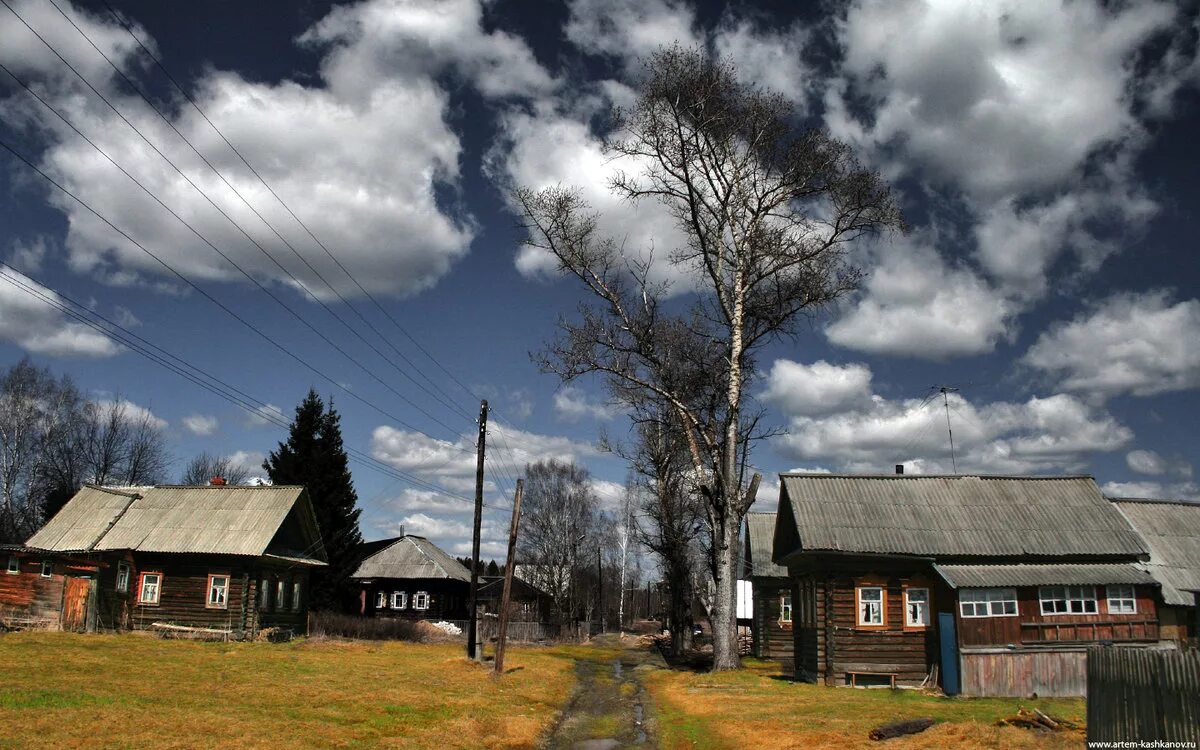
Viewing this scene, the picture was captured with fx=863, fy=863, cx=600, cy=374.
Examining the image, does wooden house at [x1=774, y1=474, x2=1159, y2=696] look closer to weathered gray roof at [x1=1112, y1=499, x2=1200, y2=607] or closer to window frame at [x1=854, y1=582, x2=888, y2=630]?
window frame at [x1=854, y1=582, x2=888, y2=630]

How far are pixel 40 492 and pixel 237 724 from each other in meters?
54.0

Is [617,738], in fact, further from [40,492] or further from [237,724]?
[40,492]

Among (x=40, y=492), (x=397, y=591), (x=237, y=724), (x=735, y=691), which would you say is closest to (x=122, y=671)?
(x=237, y=724)

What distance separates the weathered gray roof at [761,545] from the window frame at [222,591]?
76.7 ft

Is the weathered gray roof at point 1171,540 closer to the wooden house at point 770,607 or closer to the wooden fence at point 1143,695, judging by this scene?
the wooden house at point 770,607

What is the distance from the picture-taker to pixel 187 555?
3662 cm

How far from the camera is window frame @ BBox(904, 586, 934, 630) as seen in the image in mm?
24844

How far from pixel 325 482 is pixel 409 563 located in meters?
8.17

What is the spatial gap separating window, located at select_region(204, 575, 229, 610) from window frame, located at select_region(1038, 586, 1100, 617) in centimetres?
3081

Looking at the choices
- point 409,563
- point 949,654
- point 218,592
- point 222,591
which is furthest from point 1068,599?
point 409,563

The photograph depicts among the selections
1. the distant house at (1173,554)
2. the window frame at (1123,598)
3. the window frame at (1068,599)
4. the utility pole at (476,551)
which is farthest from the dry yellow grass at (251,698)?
the distant house at (1173,554)

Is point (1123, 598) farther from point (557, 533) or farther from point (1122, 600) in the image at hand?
point (557, 533)

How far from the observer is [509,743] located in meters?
15.2

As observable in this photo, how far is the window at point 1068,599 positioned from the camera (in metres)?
23.6
